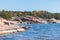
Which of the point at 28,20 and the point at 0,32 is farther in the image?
the point at 28,20

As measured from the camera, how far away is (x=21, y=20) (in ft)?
632

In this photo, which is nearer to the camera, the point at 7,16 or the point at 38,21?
the point at 7,16

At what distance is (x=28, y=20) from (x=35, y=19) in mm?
6802

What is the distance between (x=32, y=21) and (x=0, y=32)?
13055 centimetres

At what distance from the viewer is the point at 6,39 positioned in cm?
5178

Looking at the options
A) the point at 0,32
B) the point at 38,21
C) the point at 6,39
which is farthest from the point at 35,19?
the point at 6,39

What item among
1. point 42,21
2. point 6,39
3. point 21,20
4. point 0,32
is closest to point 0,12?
point 21,20

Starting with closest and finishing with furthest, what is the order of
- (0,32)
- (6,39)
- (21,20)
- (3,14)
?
(6,39) → (0,32) → (3,14) → (21,20)

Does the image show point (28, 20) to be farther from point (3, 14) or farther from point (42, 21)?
point (3, 14)

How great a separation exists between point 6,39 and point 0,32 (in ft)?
46.6

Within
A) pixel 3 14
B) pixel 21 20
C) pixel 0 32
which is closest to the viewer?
pixel 0 32

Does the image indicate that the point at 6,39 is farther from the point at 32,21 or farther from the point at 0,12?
the point at 32,21

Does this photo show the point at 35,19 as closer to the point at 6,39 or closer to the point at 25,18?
the point at 25,18

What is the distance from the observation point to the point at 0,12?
146 meters
